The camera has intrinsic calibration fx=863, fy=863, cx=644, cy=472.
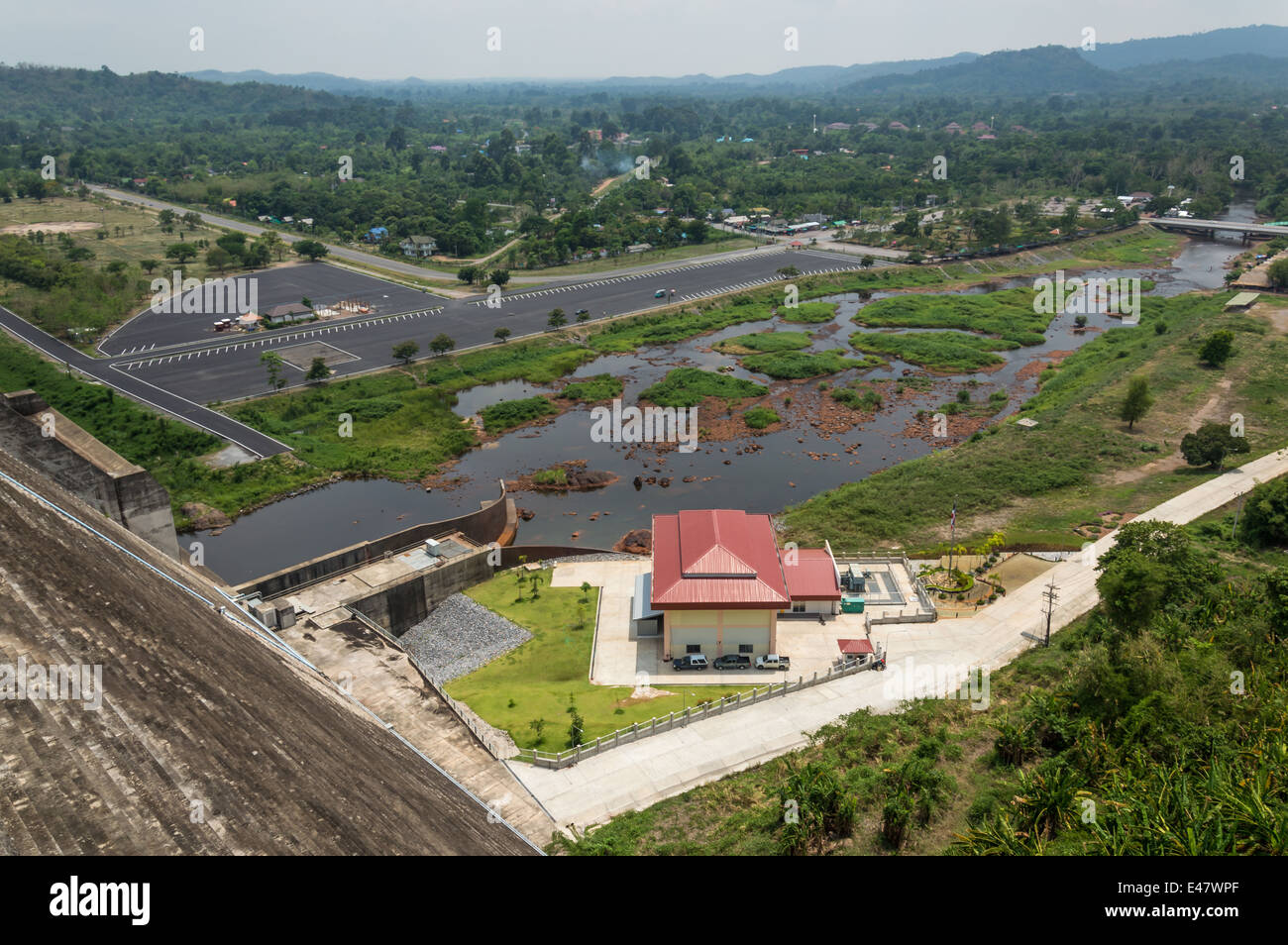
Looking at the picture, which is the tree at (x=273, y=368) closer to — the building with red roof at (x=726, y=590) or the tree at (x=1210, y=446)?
the building with red roof at (x=726, y=590)

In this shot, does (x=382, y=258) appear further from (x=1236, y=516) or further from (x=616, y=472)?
(x=1236, y=516)

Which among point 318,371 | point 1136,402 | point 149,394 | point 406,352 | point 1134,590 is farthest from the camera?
point 406,352

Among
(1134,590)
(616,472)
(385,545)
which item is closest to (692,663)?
(385,545)

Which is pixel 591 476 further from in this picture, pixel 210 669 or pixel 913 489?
pixel 210 669

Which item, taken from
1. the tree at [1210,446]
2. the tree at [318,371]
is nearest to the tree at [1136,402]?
the tree at [1210,446]

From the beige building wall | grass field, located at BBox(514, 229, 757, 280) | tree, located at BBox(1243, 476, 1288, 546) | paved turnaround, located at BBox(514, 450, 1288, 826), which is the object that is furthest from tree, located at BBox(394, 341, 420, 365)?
tree, located at BBox(1243, 476, 1288, 546)

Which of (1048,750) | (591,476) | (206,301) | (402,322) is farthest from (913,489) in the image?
(206,301)
